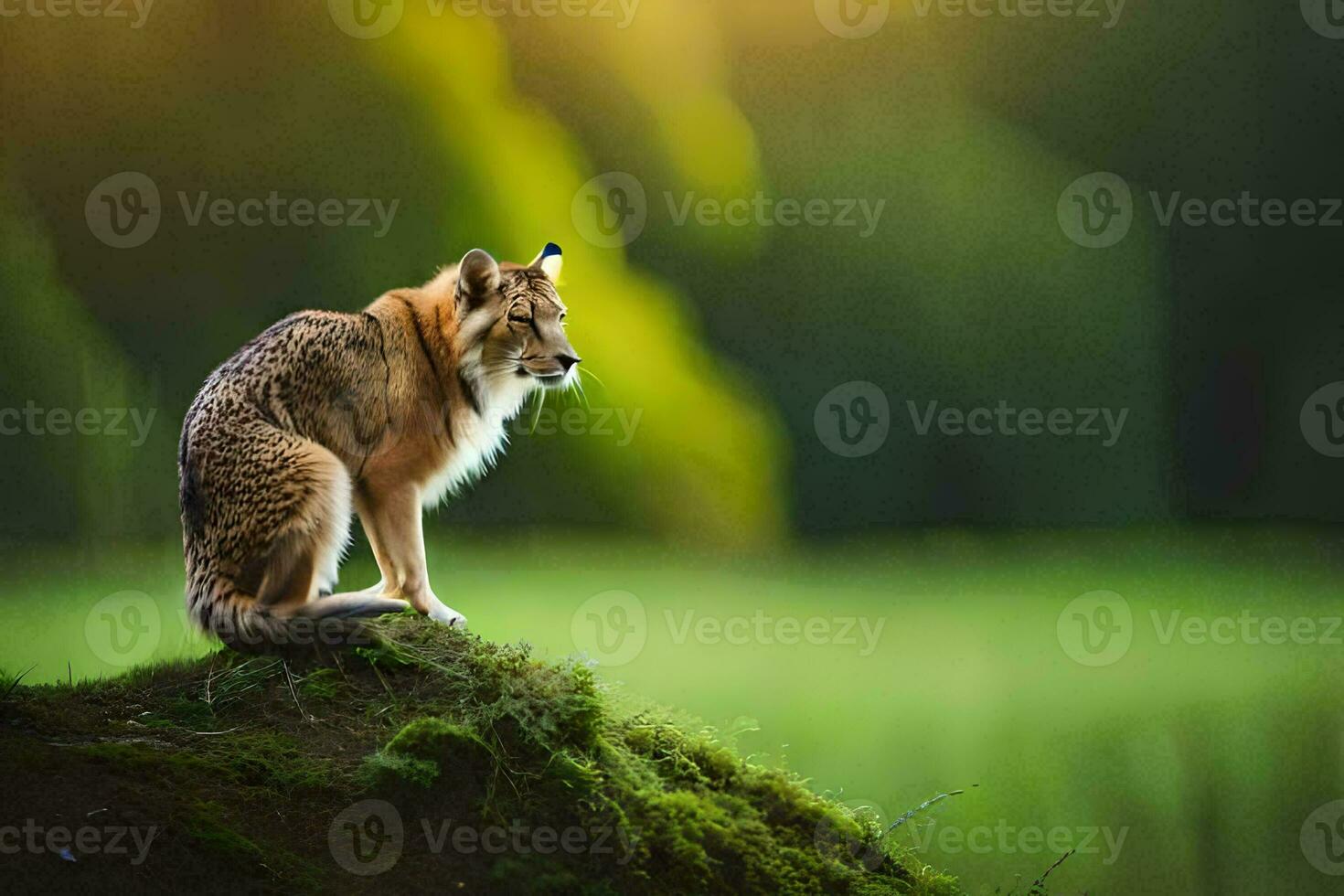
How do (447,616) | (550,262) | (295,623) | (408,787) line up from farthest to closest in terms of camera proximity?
(550,262) → (447,616) → (295,623) → (408,787)

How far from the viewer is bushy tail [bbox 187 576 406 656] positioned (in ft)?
18.6

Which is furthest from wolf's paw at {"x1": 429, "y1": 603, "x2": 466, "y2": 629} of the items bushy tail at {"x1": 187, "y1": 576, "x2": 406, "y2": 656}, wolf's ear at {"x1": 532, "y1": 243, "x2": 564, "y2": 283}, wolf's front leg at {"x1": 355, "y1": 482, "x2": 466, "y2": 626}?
wolf's ear at {"x1": 532, "y1": 243, "x2": 564, "y2": 283}

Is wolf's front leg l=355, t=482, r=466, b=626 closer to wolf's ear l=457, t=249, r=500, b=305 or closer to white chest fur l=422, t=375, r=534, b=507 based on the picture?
white chest fur l=422, t=375, r=534, b=507

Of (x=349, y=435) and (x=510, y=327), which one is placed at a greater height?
(x=510, y=327)

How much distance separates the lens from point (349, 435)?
6242 millimetres

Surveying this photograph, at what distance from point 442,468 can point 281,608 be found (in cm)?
117

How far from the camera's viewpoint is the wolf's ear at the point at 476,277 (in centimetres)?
629

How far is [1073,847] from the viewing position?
6309 millimetres

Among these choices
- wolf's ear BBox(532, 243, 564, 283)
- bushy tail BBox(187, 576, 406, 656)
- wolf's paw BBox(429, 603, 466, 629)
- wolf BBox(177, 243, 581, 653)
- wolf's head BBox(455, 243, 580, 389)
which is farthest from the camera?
wolf's ear BBox(532, 243, 564, 283)

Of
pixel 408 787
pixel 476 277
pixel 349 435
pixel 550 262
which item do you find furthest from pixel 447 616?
pixel 550 262

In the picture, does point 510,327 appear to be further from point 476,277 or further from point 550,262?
point 550,262

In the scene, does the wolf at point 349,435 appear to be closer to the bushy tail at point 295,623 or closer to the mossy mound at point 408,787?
the bushy tail at point 295,623

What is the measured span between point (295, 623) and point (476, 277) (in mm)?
1998

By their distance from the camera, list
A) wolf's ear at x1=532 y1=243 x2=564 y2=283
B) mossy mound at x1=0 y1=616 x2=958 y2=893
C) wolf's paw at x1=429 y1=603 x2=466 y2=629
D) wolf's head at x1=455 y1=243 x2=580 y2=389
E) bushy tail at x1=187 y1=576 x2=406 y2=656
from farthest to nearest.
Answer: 1. wolf's ear at x1=532 y1=243 x2=564 y2=283
2. wolf's head at x1=455 y1=243 x2=580 y2=389
3. wolf's paw at x1=429 y1=603 x2=466 y2=629
4. bushy tail at x1=187 y1=576 x2=406 y2=656
5. mossy mound at x1=0 y1=616 x2=958 y2=893
